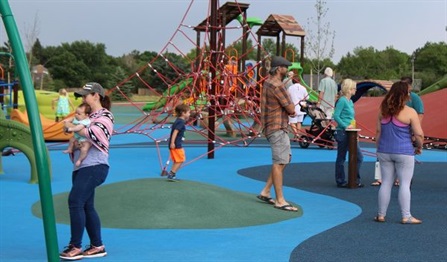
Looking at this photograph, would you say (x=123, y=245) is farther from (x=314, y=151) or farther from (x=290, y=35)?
(x=290, y=35)

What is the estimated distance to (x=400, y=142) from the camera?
277 inches

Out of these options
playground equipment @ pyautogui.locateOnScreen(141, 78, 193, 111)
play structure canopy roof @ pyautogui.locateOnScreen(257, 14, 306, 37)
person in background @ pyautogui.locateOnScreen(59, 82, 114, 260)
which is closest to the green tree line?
play structure canopy roof @ pyautogui.locateOnScreen(257, 14, 306, 37)

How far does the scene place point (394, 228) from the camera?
22.4 ft

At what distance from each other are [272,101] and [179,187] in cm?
153

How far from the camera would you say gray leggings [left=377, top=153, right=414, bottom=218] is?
7035 millimetres

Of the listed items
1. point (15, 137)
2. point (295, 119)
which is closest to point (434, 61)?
point (295, 119)

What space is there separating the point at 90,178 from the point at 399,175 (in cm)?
349

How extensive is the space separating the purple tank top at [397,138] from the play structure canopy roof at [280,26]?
21.2m

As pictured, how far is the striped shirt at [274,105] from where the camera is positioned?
7585 millimetres

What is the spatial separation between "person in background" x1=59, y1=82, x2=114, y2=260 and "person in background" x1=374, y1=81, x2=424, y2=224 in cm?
320

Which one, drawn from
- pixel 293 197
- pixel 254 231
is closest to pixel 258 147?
pixel 293 197

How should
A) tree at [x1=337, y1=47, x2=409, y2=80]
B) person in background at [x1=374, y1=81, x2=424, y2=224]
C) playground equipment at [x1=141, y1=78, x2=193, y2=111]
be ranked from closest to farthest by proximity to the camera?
person in background at [x1=374, y1=81, x2=424, y2=224]
playground equipment at [x1=141, y1=78, x2=193, y2=111]
tree at [x1=337, y1=47, x2=409, y2=80]

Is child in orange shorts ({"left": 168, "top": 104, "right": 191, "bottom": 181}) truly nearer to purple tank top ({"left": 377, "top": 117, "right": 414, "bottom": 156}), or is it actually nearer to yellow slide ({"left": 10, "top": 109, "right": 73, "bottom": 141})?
purple tank top ({"left": 377, "top": 117, "right": 414, "bottom": 156})

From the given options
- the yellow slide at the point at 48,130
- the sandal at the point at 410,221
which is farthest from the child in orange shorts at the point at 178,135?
the yellow slide at the point at 48,130
